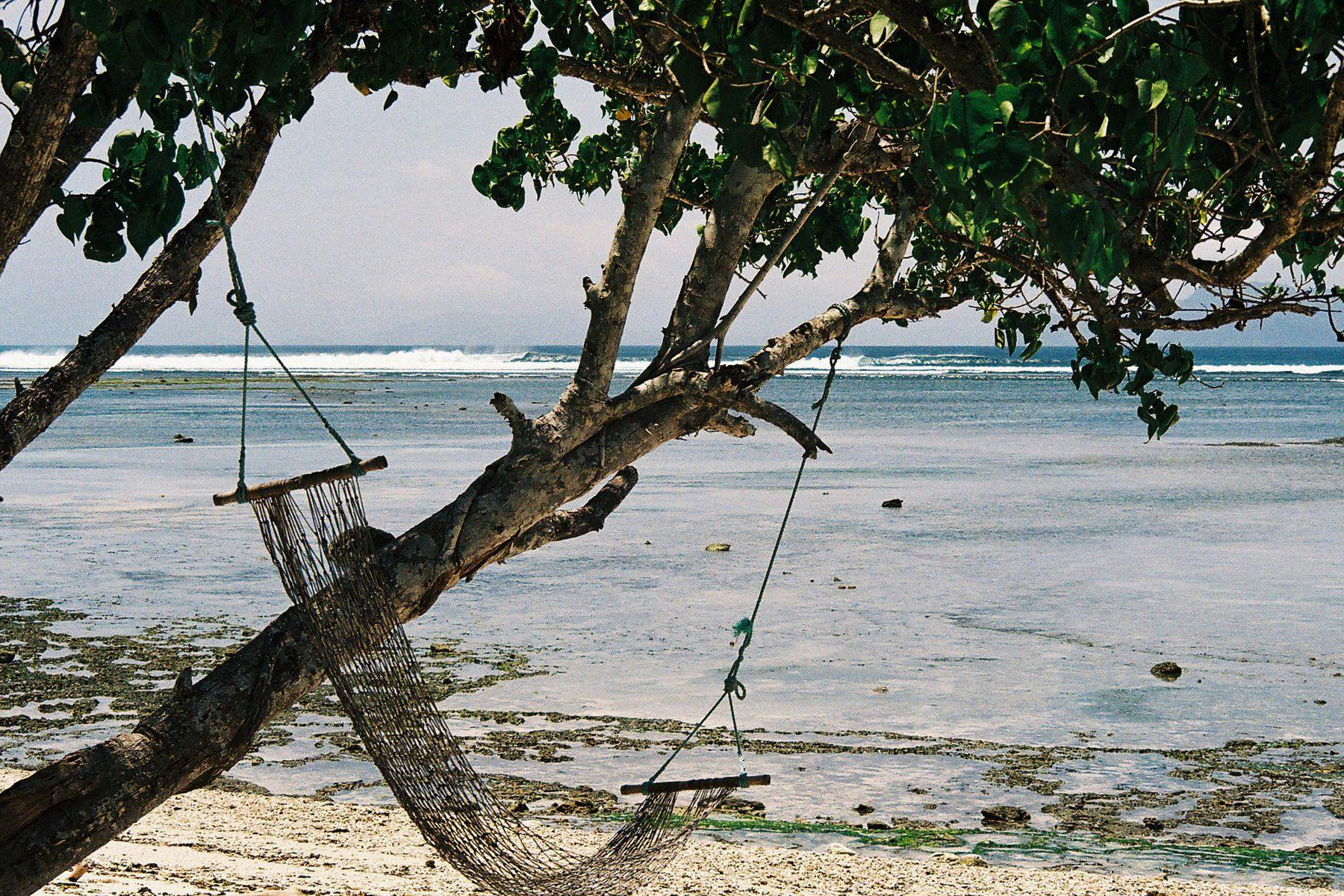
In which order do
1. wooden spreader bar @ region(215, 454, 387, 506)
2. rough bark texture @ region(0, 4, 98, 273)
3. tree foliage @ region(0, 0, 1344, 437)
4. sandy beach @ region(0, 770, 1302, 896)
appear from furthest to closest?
1. sandy beach @ region(0, 770, 1302, 896)
2. wooden spreader bar @ region(215, 454, 387, 506)
3. rough bark texture @ region(0, 4, 98, 273)
4. tree foliage @ region(0, 0, 1344, 437)

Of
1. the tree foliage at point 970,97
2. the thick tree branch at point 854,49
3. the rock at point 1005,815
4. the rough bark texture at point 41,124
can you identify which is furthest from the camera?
the rock at point 1005,815

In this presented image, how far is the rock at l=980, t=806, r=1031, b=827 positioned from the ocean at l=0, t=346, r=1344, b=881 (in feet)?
0.11

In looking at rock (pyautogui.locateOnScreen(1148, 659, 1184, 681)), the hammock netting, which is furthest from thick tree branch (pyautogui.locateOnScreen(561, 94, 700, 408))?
rock (pyautogui.locateOnScreen(1148, 659, 1184, 681))

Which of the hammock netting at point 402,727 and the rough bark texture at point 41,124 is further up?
the rough bark texture at point 41,124

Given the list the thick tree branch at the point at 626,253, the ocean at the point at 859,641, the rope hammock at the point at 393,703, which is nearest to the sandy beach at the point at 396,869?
the ocean at the point at 859,641

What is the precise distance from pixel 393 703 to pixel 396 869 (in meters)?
1.41

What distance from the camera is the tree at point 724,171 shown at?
1412 mm

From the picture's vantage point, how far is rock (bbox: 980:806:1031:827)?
184 inches

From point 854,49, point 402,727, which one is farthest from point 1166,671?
point 854,49

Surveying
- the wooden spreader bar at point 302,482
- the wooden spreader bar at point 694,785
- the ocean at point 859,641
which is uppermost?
the wooden spreader bar at point 302,482

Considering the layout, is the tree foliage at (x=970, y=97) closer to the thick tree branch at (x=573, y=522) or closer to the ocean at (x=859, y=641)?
the thick tree branch at (x=573, y=522)

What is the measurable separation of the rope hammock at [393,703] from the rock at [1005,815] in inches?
59.8

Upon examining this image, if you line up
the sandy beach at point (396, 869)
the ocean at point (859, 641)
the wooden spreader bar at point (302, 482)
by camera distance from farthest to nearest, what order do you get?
the ocean at point (859, 641) < the sandy beach at point (396, 869) < the wooden spreader bar at point (302, 482)

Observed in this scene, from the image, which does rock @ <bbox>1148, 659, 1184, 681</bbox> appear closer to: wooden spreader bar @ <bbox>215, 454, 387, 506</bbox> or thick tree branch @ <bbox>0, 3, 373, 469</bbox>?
wooden spreader bar @ <bbox>215, 454, 387, 506</bbox>
